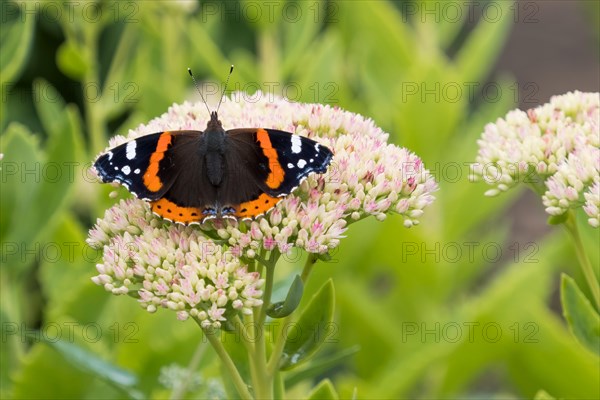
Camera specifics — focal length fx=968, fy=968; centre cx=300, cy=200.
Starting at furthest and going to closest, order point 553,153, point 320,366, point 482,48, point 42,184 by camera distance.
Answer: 1. point 482,48
2. point 42,184
3. point 320,366
4. point 553,153

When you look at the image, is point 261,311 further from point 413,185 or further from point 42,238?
point 42,238

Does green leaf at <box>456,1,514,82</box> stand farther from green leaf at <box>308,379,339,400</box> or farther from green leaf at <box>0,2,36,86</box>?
green leaf at <box>308,379,339,400</box>

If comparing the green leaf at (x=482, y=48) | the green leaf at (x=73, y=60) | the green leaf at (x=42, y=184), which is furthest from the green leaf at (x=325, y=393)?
the green leaf at (x=482, y=48)

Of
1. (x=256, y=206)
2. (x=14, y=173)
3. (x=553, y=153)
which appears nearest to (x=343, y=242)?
(x=14, y=173)

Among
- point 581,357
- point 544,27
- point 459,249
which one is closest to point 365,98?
point 459,249

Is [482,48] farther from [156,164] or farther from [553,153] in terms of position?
[156,164]

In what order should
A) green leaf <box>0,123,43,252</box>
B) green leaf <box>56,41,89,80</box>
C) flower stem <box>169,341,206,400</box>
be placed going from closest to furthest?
1. flower stem <box>169,341,206,400</box>
2. green leaf <box>0,123,43,252</box>
3. green leaf <box>56,41,89,80</box>

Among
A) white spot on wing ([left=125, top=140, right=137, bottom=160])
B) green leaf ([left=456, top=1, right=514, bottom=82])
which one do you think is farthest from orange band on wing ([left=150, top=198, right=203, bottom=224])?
green leaf ([left=456, top=1, right=514, bottom=82])
